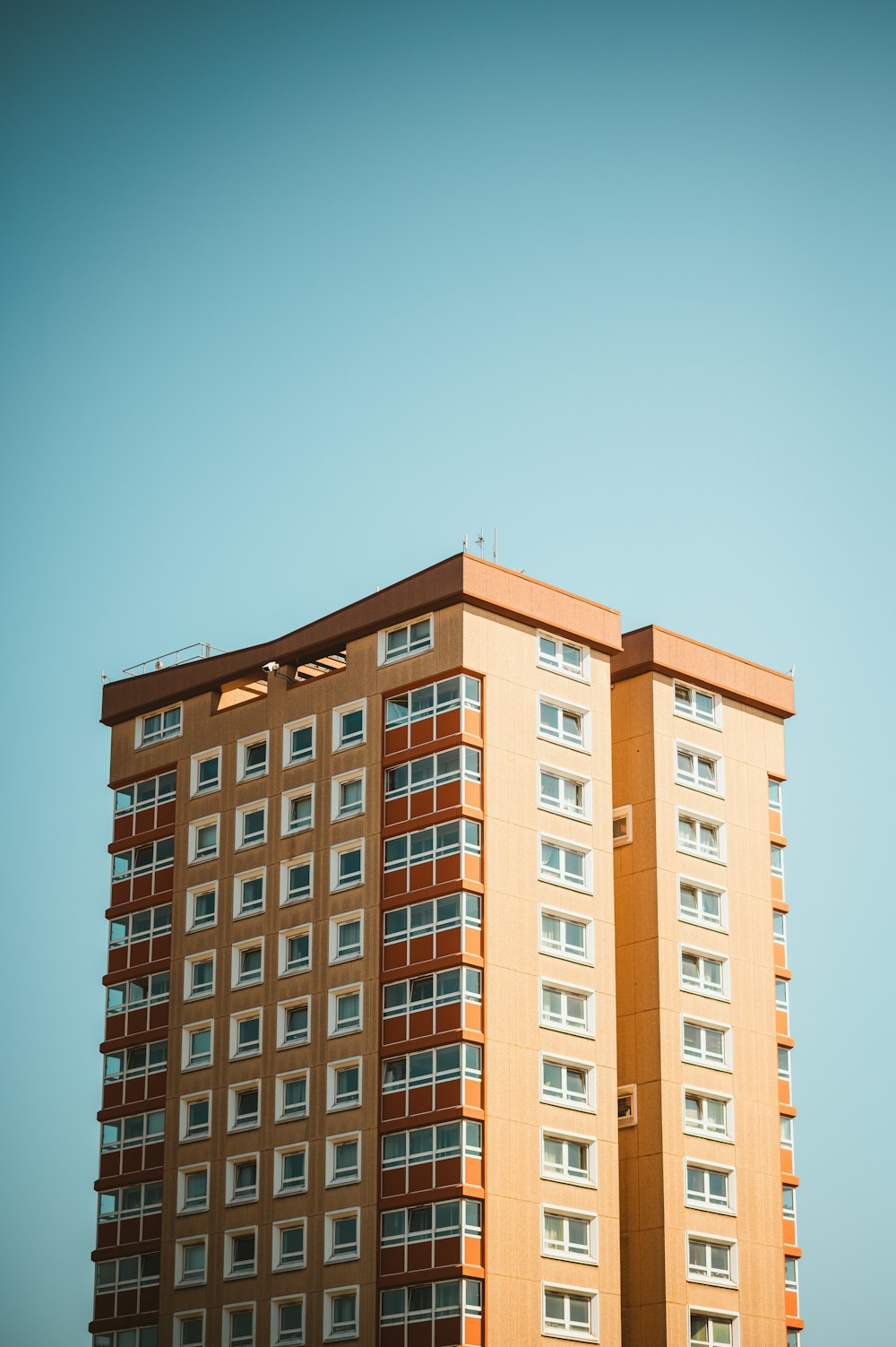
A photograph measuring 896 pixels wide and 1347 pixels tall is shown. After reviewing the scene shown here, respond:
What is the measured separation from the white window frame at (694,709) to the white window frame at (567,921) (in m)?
10.9

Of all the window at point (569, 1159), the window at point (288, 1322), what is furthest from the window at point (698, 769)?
the window at point (288, 1322)

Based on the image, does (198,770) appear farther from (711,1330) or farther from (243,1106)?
(711,1330)

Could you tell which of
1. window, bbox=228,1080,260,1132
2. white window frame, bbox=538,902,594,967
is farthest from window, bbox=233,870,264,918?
white window frame, bbox=538,902,594,967

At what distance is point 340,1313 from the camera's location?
83.1 meters

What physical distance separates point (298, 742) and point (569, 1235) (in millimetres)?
21627

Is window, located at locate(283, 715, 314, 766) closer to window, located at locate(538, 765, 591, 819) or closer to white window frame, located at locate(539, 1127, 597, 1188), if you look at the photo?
window, located at locate(538, 765, 591, 819)

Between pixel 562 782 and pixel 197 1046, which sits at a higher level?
pixel 562 782

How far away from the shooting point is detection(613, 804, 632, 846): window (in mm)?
92688

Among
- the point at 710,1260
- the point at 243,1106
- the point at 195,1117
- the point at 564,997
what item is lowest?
the point at 710,1260

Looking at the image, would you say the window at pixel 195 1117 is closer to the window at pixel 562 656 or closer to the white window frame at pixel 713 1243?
the white window frame at pixel 713 1243

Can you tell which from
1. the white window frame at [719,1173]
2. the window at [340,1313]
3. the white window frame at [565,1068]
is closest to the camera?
the window at [340,1313]

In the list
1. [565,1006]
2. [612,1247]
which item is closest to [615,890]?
[565,1006]

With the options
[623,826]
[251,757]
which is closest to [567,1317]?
[623,826]

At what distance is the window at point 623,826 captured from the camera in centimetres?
9269
